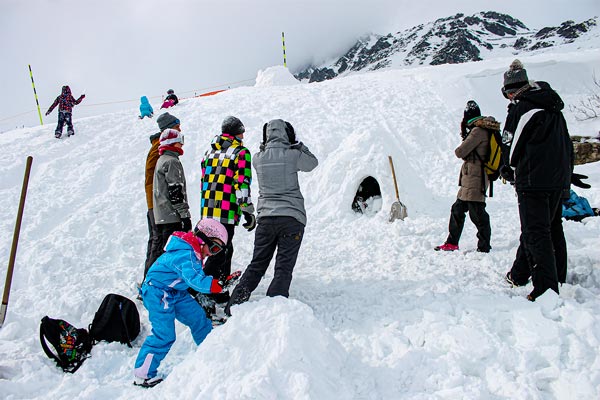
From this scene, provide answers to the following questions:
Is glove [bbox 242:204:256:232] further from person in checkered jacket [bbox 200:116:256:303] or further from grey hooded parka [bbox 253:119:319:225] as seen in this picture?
grey hooded parka [bbox 253:119:319:225]

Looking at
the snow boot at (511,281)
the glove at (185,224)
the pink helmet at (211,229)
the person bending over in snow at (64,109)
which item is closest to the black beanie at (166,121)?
the glove at (185,224)

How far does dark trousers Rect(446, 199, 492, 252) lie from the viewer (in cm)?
458

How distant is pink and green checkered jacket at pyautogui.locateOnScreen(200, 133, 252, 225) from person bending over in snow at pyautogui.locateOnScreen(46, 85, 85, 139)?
815 cm

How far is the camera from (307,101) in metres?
12.3

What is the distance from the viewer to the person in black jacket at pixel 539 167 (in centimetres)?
313

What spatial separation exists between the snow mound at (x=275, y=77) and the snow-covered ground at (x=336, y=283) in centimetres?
790

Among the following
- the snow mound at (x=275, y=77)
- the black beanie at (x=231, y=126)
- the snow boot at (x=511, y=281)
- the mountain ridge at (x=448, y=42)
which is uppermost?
the mountain ridge at (x=448, y=42)

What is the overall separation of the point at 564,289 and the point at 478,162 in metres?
1.84

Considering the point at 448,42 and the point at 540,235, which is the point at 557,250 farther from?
the point at 448,42

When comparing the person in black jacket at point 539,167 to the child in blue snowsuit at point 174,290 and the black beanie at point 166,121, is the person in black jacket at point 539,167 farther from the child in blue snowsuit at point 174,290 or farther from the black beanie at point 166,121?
the black beanie at point 166,121

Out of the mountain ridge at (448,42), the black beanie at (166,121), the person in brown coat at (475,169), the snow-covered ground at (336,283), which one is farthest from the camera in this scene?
the mountain ridge at (448,42)

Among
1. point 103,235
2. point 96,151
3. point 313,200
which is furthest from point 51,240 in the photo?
point 313,200

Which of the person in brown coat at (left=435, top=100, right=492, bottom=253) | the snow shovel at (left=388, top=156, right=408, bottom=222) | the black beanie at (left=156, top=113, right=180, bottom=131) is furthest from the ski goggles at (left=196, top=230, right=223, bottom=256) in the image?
the snow shovel at (left=388, top=156, right=408, bottom=222)

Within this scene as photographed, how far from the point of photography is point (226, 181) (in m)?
3.93
